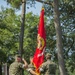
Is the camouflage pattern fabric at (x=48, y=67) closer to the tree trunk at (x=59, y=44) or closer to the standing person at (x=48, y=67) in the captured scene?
the standing person at (x=48, y=67)

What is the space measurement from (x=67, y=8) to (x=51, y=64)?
1716cm

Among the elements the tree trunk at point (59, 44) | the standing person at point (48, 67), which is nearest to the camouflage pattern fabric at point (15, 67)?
the standing person at point (48, 67)

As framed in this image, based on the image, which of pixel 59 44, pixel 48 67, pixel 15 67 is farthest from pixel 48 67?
pixel 59 44

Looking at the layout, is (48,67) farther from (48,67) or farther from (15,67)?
(15,67)

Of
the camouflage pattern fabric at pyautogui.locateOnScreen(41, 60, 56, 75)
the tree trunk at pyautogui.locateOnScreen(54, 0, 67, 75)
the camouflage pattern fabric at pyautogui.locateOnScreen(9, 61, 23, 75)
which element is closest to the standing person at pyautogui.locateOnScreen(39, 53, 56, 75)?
the camouflage pattern fabric at pyautogui.locateOnScreen(41, 60, 56, 75)

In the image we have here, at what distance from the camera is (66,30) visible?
3272 centimetres

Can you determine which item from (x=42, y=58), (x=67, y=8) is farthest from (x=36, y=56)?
(x=67, y=8)

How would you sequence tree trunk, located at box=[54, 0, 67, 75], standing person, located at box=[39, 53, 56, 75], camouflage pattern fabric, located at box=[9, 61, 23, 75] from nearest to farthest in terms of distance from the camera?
standing person, located at box=[39, 53, 56, 75], camouflage pattern fabric, located at box=[9, 61, 23, 75], tree trunk, located at box=[54, 0, 67, 75]

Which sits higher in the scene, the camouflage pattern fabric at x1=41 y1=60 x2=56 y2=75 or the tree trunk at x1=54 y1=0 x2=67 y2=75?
the tree trunk at x1=54 y1=0 x2=67 y2=75

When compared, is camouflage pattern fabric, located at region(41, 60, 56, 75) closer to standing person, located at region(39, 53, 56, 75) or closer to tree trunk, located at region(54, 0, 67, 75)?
standing person, located at region(39, 53, 56, 75)

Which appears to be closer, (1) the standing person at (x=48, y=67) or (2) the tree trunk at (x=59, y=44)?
(1) the standing person at (x=48, y=67)

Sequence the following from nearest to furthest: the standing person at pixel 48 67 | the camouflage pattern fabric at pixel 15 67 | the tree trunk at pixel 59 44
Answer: the standing person at pixel 48 67
the camouflage pattern fabric at pixel 15 67
the tree trunk at pixel 59 44

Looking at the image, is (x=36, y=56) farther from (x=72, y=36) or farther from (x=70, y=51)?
(x=70, y=51)

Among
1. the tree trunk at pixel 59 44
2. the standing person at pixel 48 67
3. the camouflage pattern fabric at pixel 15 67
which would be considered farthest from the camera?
the tree trunk at pixel 59 44
